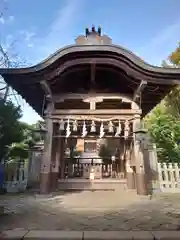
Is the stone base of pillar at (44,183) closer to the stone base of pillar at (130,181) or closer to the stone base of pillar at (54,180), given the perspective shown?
the stone base of pillar at (54,180)

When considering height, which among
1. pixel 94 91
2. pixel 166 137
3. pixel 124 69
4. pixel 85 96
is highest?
pixel 124 69

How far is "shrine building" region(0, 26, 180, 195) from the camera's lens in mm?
5934

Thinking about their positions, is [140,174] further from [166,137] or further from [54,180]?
[166,137]

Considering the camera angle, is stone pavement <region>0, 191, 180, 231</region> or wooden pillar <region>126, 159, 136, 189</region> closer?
stone pavement <region>0, 191, 180, 231</region>

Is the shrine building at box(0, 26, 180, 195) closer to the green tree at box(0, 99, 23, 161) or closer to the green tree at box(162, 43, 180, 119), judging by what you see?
the green tree at box(0, 99, 23, 161)

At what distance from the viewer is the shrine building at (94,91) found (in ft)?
19.5

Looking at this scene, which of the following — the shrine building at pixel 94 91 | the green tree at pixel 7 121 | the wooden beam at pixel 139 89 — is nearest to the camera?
the shrine building at pixel 94 91

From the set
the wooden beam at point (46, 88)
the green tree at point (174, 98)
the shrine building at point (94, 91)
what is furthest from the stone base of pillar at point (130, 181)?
the green tree at point (174, 98)

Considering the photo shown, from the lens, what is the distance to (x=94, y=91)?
7.10 meters

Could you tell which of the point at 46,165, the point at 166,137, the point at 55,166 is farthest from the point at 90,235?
the point at 166,137

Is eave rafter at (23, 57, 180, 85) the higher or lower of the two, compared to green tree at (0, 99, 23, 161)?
higher

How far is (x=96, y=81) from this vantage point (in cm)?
752

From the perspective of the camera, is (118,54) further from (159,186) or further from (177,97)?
(177,97)

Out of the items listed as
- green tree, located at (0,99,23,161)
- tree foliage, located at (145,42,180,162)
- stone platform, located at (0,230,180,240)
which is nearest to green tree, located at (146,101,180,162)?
tree foliage, located at (145,42,180,162)
